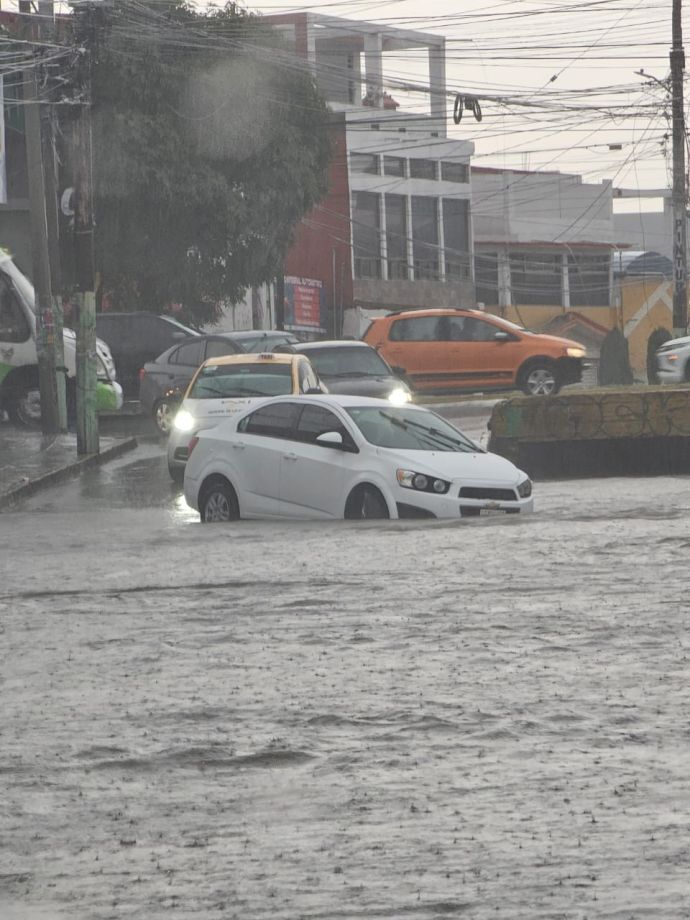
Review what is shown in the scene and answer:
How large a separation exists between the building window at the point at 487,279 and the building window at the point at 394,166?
10215 mm

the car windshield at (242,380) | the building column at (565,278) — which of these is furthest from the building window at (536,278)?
the car windshield at (242,380)

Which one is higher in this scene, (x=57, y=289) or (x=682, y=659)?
(x=57, y=289)

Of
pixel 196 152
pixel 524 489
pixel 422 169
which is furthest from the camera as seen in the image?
pixel 422 169

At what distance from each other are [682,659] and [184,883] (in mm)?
4216

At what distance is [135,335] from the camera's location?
38.2m

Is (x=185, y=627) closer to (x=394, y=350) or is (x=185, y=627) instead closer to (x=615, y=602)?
(x=615, y=602)

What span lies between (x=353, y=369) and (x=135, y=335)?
9099mm

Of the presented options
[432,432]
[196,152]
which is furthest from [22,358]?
[432,432]

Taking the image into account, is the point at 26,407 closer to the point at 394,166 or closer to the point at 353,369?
the point at 353,369

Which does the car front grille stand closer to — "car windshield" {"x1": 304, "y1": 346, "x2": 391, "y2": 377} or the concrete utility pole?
"car windshield" {"x1": 304, "y1": 346, "x2": 391, "y2": 377}

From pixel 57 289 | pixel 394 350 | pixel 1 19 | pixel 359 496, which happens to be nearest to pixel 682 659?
pixel 359 496

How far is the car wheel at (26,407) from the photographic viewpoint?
33656mm

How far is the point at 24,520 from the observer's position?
739 inches

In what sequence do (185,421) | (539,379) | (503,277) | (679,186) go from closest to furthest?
(185,421) → (539,379) → (679,186) → (503,277)
